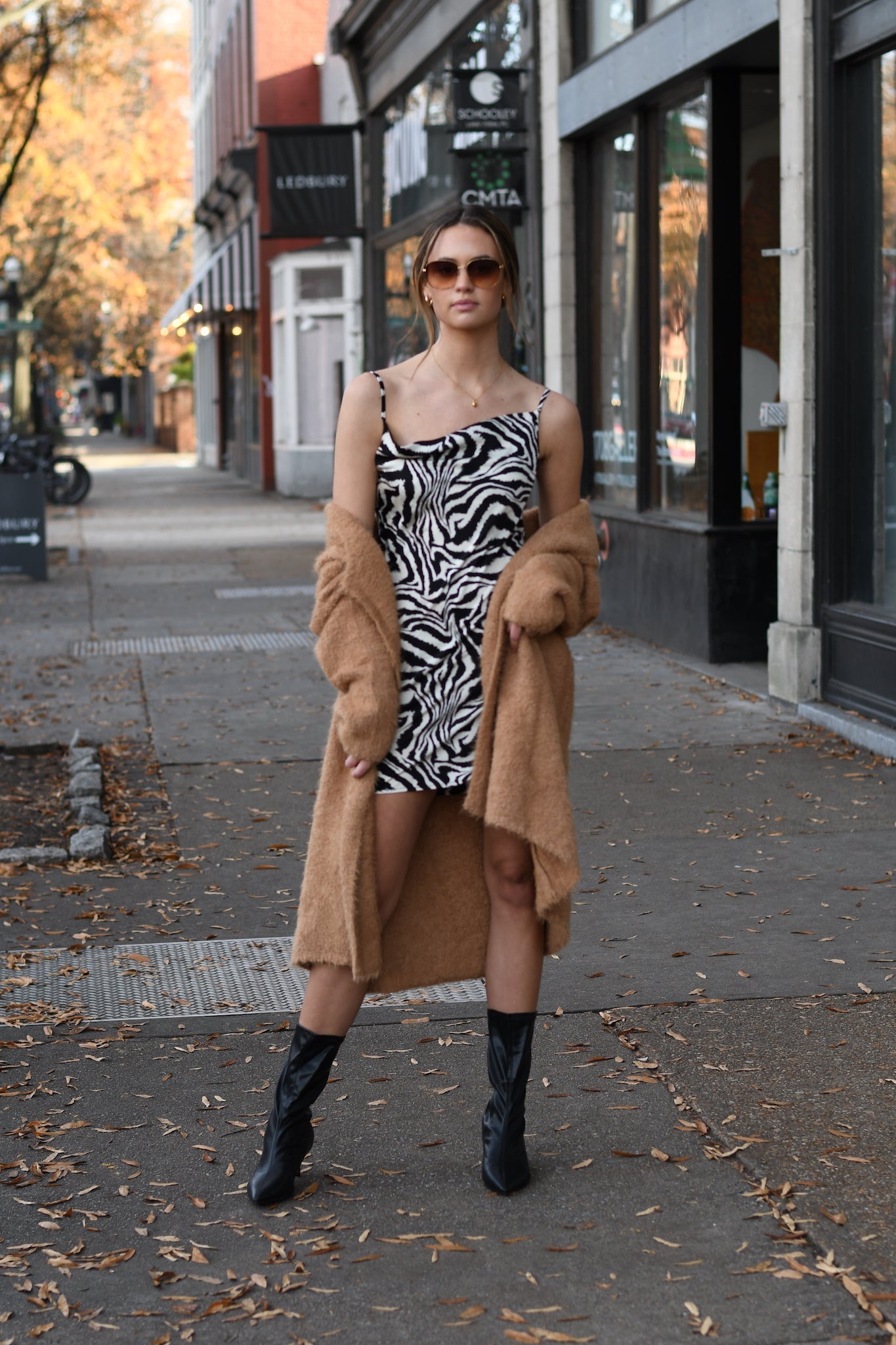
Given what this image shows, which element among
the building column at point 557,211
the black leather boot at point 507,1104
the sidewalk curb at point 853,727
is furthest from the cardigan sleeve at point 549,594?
the building column at point 557,211

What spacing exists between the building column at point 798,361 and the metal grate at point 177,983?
4341 millimetres

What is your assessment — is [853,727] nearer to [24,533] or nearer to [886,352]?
[886,352]

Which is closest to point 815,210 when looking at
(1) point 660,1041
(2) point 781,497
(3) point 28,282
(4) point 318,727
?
(2) point 781,497

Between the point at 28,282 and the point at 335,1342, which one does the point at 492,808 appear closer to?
the point at 335,1342

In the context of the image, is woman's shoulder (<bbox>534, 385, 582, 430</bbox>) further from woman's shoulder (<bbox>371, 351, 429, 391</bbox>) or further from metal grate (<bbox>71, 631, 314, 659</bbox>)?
metal grate (<bbox>71, 631, 314, 659</bbox>)

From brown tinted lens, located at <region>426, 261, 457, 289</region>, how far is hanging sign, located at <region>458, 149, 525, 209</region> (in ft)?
32.8

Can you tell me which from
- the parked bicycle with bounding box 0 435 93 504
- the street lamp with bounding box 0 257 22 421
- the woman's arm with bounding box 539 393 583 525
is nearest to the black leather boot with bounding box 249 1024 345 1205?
the woman's arm with bounding box 539 393 583 525

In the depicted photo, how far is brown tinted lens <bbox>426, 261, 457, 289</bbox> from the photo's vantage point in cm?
362

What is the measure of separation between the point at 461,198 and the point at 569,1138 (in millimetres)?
10993

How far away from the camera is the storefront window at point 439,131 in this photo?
45.5ft

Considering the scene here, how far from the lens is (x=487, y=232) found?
3609 millimetres

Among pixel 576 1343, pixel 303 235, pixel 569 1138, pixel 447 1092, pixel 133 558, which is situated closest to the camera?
pixel 576 1343

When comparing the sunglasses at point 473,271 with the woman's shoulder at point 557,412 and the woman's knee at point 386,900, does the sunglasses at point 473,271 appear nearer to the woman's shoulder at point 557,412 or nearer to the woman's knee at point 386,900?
the woman's shoulder at point 557,412

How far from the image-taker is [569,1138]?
3.95 metres
